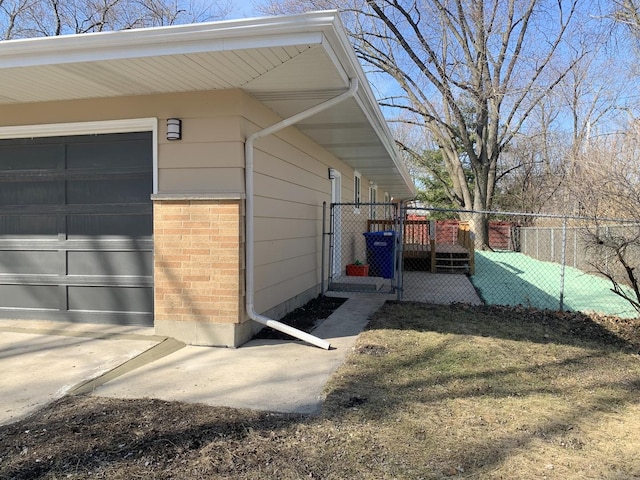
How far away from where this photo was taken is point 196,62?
158 inches

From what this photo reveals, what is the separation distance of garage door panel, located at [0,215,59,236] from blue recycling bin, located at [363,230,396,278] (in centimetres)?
616

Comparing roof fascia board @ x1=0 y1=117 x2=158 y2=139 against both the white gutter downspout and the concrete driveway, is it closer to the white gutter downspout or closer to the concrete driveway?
the white gutter downspout

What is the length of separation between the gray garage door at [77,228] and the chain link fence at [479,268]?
376 cm

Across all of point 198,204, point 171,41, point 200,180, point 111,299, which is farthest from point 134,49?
point 111,299

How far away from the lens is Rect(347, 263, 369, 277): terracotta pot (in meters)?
9.96

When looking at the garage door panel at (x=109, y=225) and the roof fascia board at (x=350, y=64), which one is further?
the garage door panel at (x=109, y=225)

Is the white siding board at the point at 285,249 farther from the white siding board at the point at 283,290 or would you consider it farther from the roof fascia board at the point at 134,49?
the roof fascia board at the point at 134,49

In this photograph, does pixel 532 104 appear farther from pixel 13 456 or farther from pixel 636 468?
pixel 13 456

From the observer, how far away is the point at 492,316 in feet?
21.3

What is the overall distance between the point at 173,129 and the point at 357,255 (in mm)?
7438

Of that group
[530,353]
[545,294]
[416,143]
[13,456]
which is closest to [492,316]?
[530,353]

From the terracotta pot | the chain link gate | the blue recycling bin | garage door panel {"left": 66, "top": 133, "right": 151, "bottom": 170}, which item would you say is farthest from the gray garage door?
the blue recycling bin

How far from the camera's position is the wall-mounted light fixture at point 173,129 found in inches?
190

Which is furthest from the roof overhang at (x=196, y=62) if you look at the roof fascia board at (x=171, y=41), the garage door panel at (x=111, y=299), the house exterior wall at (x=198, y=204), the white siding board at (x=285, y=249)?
the garage door panel at (x=111, y=299)
